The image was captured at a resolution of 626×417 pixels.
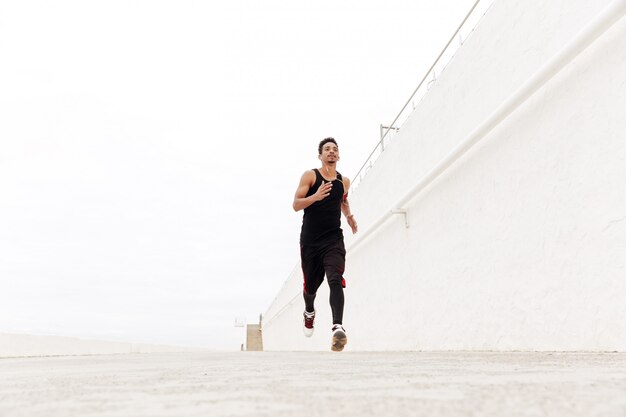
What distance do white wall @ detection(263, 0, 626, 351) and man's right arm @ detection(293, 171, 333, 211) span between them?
113 centimetres

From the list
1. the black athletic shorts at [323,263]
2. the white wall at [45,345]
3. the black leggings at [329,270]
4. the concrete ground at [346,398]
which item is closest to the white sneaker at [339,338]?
the black leggings at [329,270]

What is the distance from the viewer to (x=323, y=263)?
14.2 feet

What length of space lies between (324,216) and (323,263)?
17.1 inches

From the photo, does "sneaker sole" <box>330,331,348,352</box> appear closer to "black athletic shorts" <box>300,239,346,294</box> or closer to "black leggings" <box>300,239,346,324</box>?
"black leggings" <box>300,239,346,324</box>

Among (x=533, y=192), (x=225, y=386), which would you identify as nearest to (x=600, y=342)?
(x=533, y=192)

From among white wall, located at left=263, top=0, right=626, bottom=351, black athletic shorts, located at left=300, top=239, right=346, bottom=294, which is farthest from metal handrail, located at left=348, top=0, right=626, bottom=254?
black athletic shorts, located at left=300, top=239, right=346, bottom=294

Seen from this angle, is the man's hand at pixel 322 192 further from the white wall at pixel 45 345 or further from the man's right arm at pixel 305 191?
the white wall at pixel 45 345

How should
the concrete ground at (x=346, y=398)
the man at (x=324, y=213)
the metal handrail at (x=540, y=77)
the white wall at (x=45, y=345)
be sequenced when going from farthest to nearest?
1. the white wall at (x=45, y=345)
2. the man at (x=324, y=213)
3. the metal handrail at (x=540, y=77)
4. the concrete ground at (x=346, y=398)

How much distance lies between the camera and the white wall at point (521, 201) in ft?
7.88

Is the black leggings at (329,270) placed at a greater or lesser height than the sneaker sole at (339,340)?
greater

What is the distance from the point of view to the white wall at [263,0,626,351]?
2.40 meters

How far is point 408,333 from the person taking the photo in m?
5.12

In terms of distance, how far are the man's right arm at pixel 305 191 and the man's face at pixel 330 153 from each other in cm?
21

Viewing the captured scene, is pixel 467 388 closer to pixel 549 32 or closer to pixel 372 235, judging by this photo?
pixel 549 32
